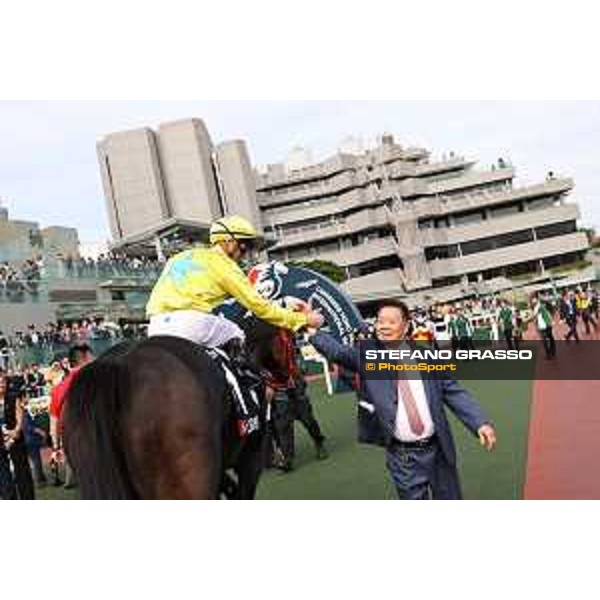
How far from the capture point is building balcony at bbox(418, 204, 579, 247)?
20.8 feet

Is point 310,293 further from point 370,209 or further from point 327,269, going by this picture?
point 370,209

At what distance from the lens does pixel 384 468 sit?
19.0 ft

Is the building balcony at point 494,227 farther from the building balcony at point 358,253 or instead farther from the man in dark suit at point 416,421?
the man in dark suit at point 416,421

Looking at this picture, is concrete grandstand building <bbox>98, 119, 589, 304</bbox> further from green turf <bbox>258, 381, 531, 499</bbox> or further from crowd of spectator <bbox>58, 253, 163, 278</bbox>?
green turf <bbox>258, 381, 531, 499</bbox>

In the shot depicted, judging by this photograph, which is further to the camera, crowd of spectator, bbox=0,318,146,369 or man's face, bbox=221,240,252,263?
crowd of spectator, bbox=0,318,146,369

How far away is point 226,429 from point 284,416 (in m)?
3.26

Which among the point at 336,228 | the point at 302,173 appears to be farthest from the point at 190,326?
the point at 336,228

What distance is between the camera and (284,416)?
6.66 m

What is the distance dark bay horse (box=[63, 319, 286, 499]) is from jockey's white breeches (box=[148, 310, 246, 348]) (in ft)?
0.94

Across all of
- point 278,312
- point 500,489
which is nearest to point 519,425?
point 500,489

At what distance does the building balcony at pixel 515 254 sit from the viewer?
5.61m

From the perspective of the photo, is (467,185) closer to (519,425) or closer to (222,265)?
(519,425)

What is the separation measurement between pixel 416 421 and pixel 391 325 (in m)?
0.42

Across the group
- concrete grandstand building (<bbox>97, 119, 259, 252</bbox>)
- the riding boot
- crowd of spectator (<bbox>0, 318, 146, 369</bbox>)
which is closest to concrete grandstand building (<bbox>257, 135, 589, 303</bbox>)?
concrete grandstand building (<bbox>97, 119, 259, 252</bbox>)
